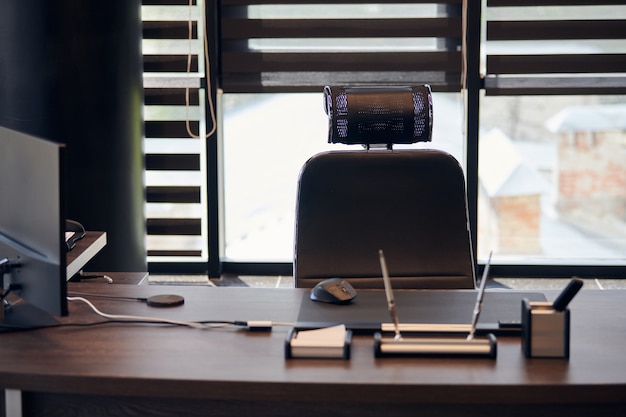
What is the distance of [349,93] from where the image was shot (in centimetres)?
222

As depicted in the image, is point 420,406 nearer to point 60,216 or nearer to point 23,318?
point 60,216

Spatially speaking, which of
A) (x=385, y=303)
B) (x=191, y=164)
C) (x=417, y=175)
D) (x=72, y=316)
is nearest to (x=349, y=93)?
(x=417, y=175)

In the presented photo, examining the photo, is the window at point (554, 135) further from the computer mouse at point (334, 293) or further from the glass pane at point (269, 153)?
the computer mouse at point (334, 293)

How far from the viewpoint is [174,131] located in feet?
14.6

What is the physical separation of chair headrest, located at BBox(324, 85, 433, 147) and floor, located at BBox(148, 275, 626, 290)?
88.3 inches

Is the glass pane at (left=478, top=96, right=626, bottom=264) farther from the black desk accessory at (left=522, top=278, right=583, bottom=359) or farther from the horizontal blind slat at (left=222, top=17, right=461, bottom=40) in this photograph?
the black desk accessory at (left=522, top=278, right=583, bottom=359)

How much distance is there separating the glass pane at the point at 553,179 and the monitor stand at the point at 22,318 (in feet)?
10.1

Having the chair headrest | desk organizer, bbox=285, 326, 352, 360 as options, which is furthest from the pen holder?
the chair headrest

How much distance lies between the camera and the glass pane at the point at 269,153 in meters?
4.51

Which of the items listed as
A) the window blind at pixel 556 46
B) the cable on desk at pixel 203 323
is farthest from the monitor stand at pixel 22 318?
the window blind at pixel 556 46

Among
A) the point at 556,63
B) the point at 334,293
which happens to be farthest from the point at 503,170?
the point at 334,293

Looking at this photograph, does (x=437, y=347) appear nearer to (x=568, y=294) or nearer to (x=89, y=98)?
(x=568, y=294)

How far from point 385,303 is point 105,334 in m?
0.58

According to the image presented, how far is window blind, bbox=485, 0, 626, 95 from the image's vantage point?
4312 mm
